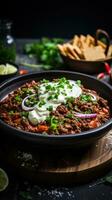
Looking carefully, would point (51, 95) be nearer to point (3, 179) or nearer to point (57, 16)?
point (3, 179)

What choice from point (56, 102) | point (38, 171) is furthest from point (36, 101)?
point (38, 171)

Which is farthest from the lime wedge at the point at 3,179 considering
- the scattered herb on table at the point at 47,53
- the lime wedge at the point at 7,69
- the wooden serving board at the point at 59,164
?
the scattered herb on table at the point at 47,53

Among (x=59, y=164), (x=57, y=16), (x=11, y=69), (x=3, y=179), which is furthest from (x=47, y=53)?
(x=3, y=179)

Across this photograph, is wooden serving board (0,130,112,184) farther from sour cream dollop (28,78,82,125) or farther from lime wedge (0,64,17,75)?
lime wedge (0,64,17,75)

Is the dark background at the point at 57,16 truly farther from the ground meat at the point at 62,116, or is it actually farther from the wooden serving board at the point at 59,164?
the wooden serving board at the point at 59,164

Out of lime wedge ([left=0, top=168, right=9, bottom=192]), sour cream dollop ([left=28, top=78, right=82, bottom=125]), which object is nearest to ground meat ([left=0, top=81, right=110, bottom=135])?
sour cream dollop ([left=28, top=78, right=82, bottom=125])

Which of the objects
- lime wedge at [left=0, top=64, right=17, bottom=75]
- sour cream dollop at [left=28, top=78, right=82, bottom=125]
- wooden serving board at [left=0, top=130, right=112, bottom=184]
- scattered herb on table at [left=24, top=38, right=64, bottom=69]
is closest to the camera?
wooden serving board at [left=0, top=130, right=112, bottom=184]
